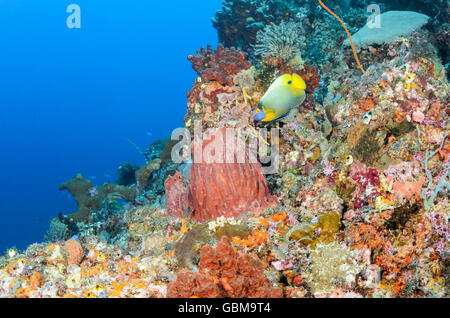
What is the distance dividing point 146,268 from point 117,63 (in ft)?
474

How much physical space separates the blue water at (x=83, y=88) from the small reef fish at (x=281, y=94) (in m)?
68.7

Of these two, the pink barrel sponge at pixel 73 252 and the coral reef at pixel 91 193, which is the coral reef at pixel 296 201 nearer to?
the pink barrel sponge at pixel 73 252

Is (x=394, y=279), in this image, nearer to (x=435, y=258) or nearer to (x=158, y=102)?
(x=435, y=258)

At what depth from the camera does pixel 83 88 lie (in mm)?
118875

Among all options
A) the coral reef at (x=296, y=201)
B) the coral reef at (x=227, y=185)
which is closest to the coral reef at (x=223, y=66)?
the coral reef at (x=296, y=201)

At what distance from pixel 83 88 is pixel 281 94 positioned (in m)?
133

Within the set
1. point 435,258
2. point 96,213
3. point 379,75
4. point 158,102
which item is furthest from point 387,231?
point 158,102

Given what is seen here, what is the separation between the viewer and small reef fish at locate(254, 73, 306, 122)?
14.5 feet

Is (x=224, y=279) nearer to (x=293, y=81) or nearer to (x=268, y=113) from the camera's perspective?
Result: (x=268, y=113)

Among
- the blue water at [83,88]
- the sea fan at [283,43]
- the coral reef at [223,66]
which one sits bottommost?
the coral reef at [223,66]

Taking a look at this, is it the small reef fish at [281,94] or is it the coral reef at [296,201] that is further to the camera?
the small reef fish at [281,94]

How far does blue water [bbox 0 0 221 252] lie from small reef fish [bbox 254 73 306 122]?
68.7 m

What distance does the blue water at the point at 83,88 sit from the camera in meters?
84.4

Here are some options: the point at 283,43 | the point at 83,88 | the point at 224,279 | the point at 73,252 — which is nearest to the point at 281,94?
the point at 224,279
